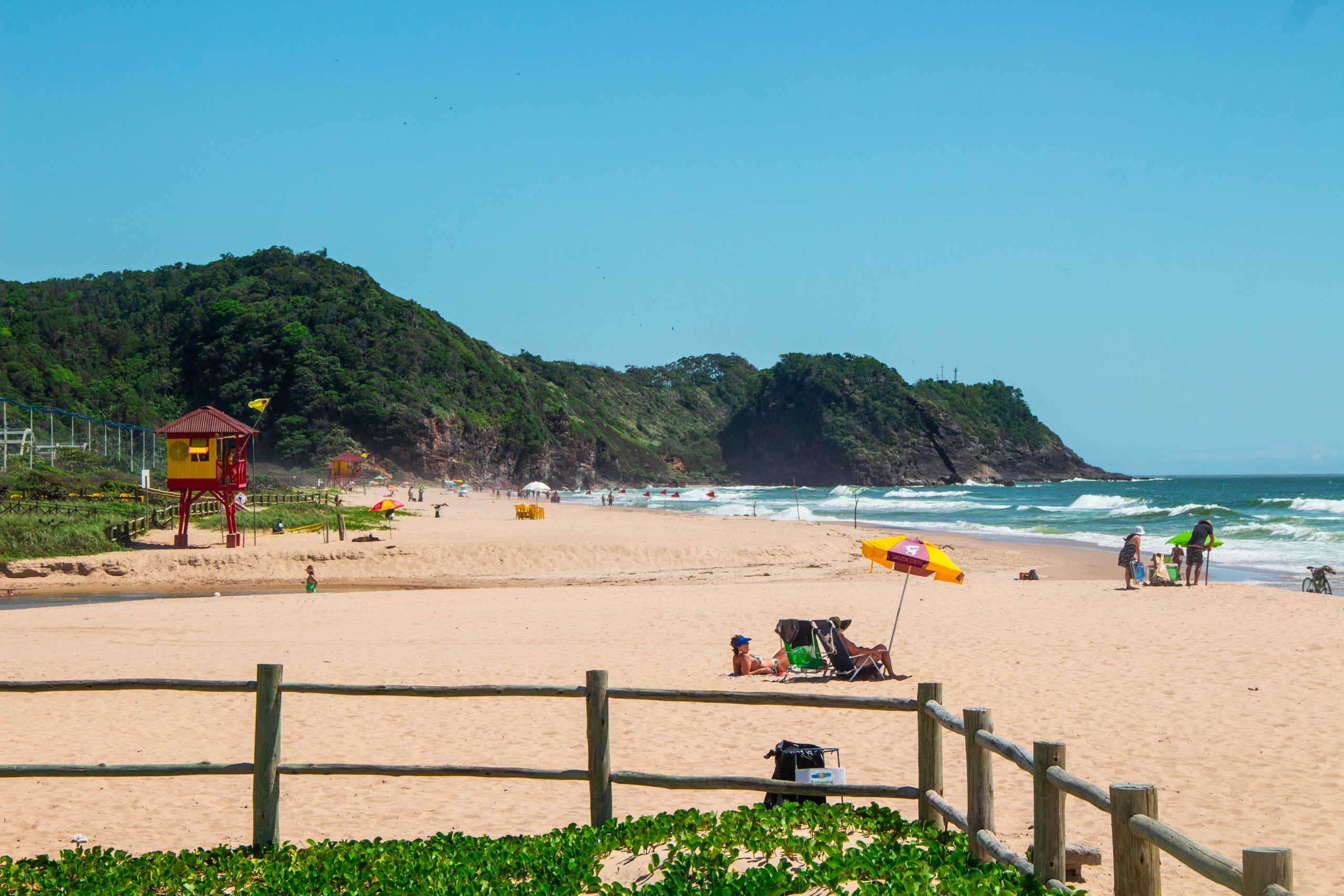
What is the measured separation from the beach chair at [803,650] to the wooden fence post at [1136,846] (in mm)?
7422

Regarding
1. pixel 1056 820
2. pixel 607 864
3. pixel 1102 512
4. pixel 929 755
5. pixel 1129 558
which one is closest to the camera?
pixel 1056 820

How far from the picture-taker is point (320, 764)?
518 cm

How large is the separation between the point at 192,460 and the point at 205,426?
3.33ft

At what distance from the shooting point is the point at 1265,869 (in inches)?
102

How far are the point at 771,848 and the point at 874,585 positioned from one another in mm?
15031

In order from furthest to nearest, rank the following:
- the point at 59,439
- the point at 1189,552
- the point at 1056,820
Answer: the point at 59,439 < the point at 1189,552 < the point at 1056,820

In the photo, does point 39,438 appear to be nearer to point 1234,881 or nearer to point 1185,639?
point 1185,639

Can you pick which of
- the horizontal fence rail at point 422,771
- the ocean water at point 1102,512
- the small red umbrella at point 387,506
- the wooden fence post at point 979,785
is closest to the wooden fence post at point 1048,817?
the wooden fence post at point 979,785

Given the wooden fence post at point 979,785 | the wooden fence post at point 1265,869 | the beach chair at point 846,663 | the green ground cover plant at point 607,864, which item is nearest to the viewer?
the wooden fence post at point 1265,869

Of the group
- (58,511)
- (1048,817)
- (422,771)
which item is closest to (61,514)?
(58,511)

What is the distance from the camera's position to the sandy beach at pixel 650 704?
6.07 m

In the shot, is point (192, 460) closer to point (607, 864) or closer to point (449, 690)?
point (449, 690)

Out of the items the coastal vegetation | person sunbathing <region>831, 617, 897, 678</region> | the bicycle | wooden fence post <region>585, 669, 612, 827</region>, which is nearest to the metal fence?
the coastal vegetation

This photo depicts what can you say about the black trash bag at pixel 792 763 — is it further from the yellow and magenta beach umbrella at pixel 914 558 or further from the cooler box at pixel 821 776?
the yellow and magenta beach umbrella at pixel 914 558
